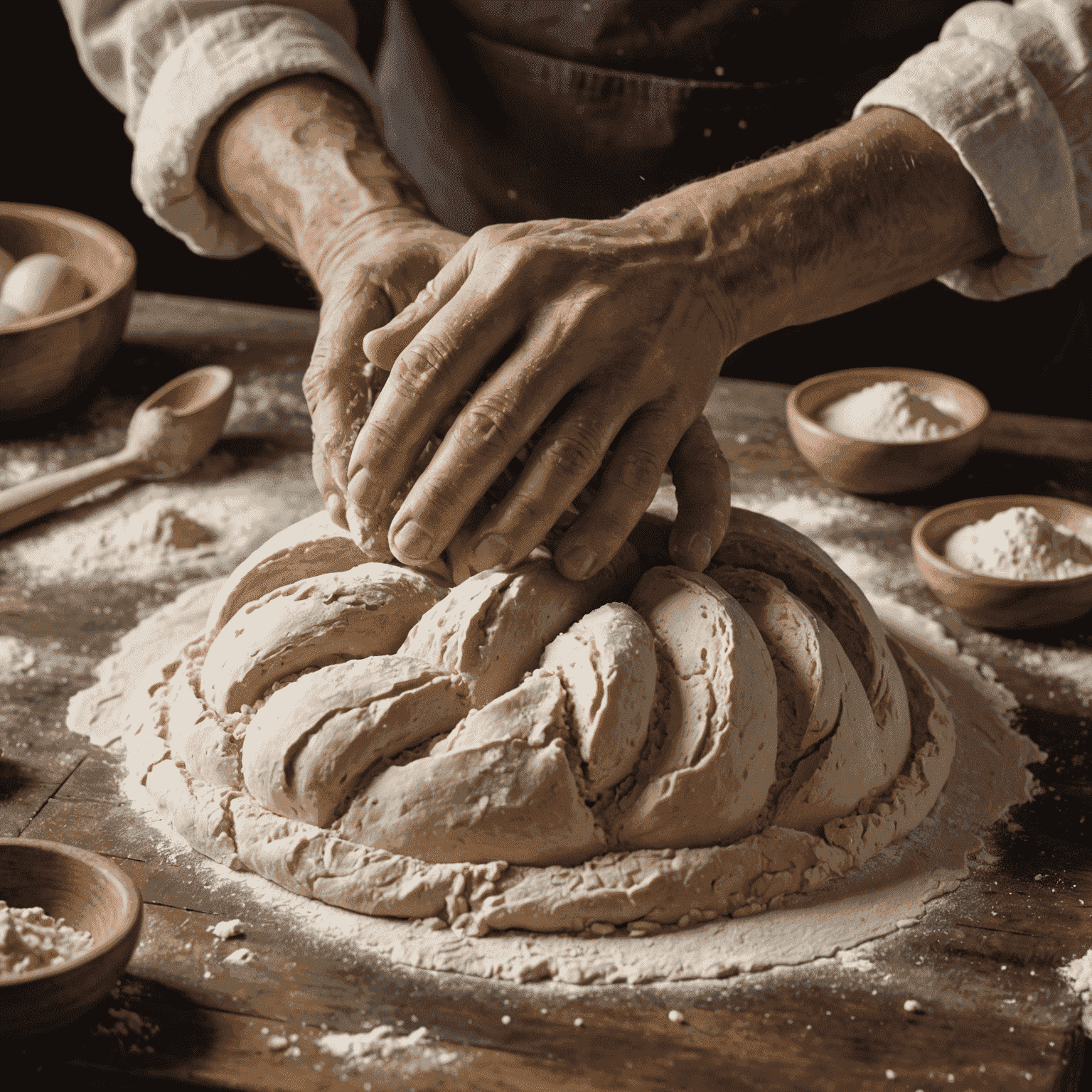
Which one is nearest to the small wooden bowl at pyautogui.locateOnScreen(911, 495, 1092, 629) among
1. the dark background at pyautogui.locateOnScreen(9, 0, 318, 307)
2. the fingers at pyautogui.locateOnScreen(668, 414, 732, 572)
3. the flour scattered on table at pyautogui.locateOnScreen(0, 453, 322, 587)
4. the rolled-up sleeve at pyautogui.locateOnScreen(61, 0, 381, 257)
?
the fingers at pyautogui.locateOnScreen(668, 414, 732, 572)

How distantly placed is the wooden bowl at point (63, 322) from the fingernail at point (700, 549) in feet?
4.66

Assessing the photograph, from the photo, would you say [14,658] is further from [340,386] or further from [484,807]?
[484,807]

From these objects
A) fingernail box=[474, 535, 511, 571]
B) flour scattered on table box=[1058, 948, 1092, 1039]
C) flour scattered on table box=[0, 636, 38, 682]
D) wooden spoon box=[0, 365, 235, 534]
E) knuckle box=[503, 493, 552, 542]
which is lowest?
flour scattered on table box=[1058, 948, 1092, 1039]

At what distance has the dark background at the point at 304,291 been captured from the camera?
→ 8.84 ft

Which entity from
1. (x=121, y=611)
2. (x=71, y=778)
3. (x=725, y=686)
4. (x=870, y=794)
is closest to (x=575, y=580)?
(x=725, y=686)

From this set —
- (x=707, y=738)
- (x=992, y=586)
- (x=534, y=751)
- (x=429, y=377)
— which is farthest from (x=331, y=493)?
(x=992, y=586)

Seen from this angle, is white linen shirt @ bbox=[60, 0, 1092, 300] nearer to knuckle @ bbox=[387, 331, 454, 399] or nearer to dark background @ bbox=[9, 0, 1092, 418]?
dark background @ bbox=[9, 0, 1092, 418]

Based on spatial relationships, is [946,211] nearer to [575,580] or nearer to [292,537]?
[575,580]

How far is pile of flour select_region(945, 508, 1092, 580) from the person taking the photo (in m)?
1.85

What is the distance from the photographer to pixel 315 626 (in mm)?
1382

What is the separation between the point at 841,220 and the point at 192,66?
1238mm

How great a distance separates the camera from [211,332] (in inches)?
109

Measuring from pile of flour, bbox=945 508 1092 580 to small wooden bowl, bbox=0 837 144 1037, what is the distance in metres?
1.38

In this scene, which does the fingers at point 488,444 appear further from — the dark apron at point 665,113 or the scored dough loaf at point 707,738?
the dark apron at point 665,113
